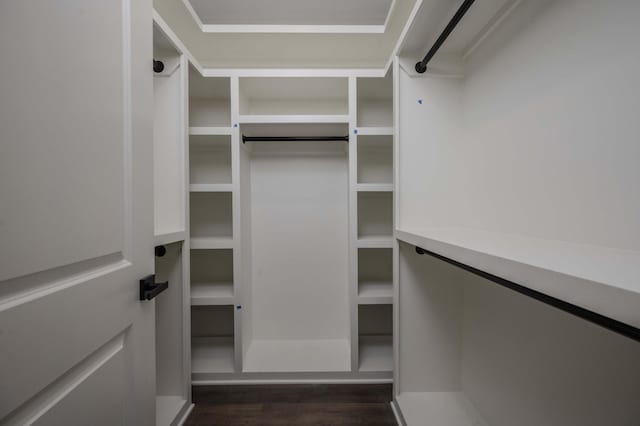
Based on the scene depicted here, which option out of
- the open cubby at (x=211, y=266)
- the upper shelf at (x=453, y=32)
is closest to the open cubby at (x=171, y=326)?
the open cubby at (x=211, y=266)

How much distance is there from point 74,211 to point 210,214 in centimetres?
134

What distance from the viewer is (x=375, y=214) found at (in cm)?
186

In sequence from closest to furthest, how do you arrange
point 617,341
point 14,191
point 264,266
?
1. point 14,191
2. point 617,341
3. point 264,266

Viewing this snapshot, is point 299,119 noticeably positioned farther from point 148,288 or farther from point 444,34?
point 148,288

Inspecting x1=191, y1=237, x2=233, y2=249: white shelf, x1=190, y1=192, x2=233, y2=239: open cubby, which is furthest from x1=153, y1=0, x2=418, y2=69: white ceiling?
x1=191, y1=237, x2=233, y2=249: white shelf

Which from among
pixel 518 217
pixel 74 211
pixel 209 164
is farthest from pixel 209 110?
pixel 518 217

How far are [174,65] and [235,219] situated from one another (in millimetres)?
864

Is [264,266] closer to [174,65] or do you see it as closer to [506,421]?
[174,65]

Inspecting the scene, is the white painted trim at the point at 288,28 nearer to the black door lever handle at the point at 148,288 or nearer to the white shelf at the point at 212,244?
the white shelf at the point at 212,244

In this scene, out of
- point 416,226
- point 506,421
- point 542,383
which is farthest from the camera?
point 416,226

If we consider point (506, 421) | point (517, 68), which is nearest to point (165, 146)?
point (517, 68)

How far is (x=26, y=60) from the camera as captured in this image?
44 cm

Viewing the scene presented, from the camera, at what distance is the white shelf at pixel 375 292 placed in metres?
1.51

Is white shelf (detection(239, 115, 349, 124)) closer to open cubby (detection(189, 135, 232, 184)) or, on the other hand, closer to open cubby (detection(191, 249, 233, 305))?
open cubby (detection(189, 135, 232, 184))
